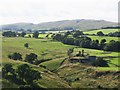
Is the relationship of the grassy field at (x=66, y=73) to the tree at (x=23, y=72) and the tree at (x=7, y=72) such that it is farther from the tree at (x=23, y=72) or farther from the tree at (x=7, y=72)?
the tree at (x=7, y=72)

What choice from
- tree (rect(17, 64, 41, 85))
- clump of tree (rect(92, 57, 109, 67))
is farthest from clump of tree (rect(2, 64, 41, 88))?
clump of tree (rect(92, 57, 109, 67))

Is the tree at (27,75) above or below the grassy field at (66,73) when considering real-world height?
above

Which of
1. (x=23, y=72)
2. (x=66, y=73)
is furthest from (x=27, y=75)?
(x=66, y=73)

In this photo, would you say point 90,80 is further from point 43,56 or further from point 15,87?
point 43,56

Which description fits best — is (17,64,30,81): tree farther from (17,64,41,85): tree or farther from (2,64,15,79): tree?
(2,64,15,79): tree

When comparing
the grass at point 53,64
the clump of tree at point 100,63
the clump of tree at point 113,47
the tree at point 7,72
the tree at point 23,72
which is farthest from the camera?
the clump of tree at point 113,47

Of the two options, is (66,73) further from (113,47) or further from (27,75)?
(113,47)

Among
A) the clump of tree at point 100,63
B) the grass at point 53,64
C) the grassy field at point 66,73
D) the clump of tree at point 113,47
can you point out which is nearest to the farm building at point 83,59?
the grassy field at point 66,73

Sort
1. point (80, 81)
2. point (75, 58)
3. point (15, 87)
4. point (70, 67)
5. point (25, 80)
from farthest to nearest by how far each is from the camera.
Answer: point (75, 58) < point (70, 67) < point (80, 81) < point (25, 80) < point (15, 87)

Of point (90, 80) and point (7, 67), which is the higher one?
point (7, 67)

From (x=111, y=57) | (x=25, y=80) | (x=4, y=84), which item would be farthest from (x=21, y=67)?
(x=111, y=57)

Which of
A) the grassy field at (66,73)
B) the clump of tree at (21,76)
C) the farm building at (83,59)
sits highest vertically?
the clump of tree at (21,76)
